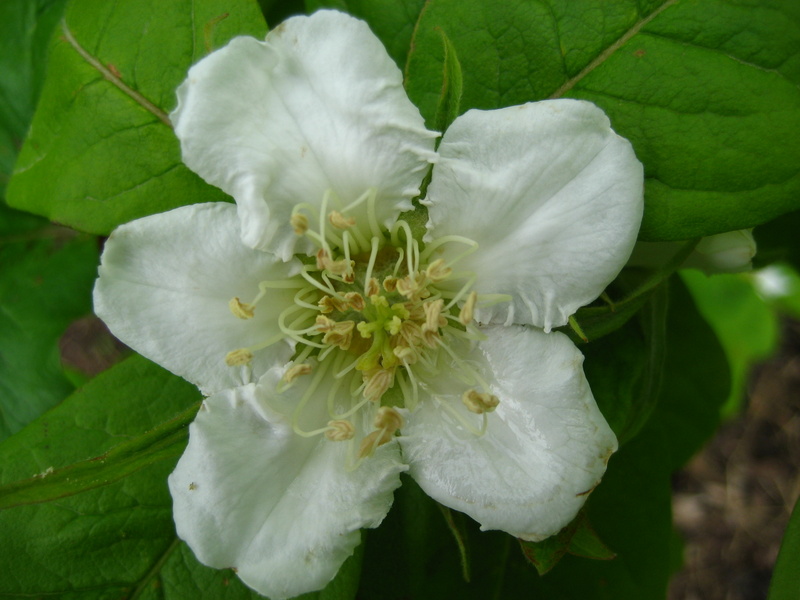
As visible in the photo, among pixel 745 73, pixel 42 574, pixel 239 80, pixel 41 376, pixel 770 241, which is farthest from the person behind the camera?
pixel 41 376

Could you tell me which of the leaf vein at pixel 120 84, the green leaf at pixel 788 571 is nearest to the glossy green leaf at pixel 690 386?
the green leaf at pixel 788 571

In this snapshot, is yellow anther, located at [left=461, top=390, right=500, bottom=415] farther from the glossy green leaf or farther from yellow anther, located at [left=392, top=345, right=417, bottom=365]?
the glossy green leaf

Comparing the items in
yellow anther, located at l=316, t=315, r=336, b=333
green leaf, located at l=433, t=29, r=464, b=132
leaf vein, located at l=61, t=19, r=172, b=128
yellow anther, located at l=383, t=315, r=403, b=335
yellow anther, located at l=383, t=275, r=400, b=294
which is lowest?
yellow anther, located at l=383, t=315, r=403, b=335

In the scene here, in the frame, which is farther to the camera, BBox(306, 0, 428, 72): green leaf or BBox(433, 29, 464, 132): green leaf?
BBox(306, 0, 428, 72): green leaf

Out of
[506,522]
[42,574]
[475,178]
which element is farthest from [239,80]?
[42,574]

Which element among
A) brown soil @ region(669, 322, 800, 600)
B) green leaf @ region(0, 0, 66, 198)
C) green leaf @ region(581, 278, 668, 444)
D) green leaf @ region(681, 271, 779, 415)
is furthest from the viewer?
brown soil @ region(669, 322, 800, 600)

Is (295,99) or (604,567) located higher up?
(295,99)

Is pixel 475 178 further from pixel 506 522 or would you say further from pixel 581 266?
pixel 506 522

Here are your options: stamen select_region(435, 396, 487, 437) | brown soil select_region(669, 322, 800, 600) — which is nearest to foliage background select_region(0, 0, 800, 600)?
stamen select_region(435, 396, 487, 437)
